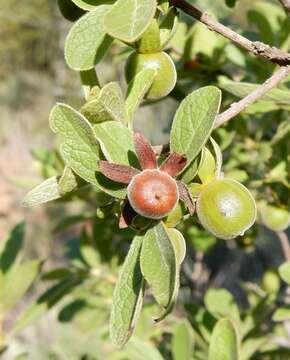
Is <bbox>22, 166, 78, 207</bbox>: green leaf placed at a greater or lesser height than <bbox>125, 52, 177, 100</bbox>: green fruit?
lesser

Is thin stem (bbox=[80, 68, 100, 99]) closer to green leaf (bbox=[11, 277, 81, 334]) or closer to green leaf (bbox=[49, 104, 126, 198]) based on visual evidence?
green leaf (bbox=[49, 104, 126, 198])

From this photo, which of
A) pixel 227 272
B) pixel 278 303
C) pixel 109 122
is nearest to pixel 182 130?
pixel 109 122

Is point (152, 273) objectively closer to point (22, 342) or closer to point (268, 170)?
point (268, 170)

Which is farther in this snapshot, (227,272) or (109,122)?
(227,272)

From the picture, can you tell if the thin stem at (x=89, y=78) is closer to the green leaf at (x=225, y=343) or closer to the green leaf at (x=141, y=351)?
the green leaf at (x=225, y=343)

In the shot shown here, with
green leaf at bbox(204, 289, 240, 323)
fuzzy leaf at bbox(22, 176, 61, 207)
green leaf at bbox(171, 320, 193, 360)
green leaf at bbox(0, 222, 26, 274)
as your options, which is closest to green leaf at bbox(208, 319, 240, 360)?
green leaf at bbox(171, 320, 193, 360)

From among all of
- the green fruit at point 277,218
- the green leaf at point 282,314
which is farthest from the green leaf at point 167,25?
the green leaf at point 282,314
